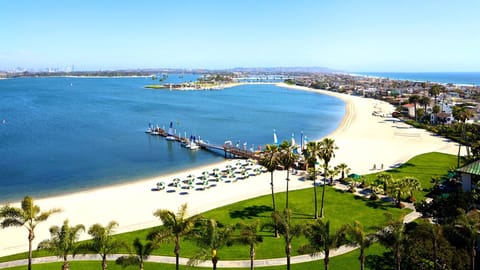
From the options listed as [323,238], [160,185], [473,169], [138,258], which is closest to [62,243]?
[138,258]

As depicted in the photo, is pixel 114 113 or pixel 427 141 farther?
pixel 114 113

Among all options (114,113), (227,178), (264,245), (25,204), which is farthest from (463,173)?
(114,113)

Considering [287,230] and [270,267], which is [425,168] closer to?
[270,267]

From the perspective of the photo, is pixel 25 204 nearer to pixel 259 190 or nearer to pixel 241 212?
pixel 241 212

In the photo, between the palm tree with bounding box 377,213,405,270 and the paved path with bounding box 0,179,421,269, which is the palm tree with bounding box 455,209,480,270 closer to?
the palm tree with bounding box 377,213,405,270

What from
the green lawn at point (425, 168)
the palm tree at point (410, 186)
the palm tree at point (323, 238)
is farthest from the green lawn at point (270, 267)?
the green lawn at point (425, 168)

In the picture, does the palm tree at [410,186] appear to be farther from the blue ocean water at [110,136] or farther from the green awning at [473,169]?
the blue ocean water at [110,136]

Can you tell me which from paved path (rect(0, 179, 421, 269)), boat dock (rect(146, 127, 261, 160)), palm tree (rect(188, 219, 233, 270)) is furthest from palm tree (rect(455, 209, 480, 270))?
boat dock (rect(146, 127, 261, 160))
